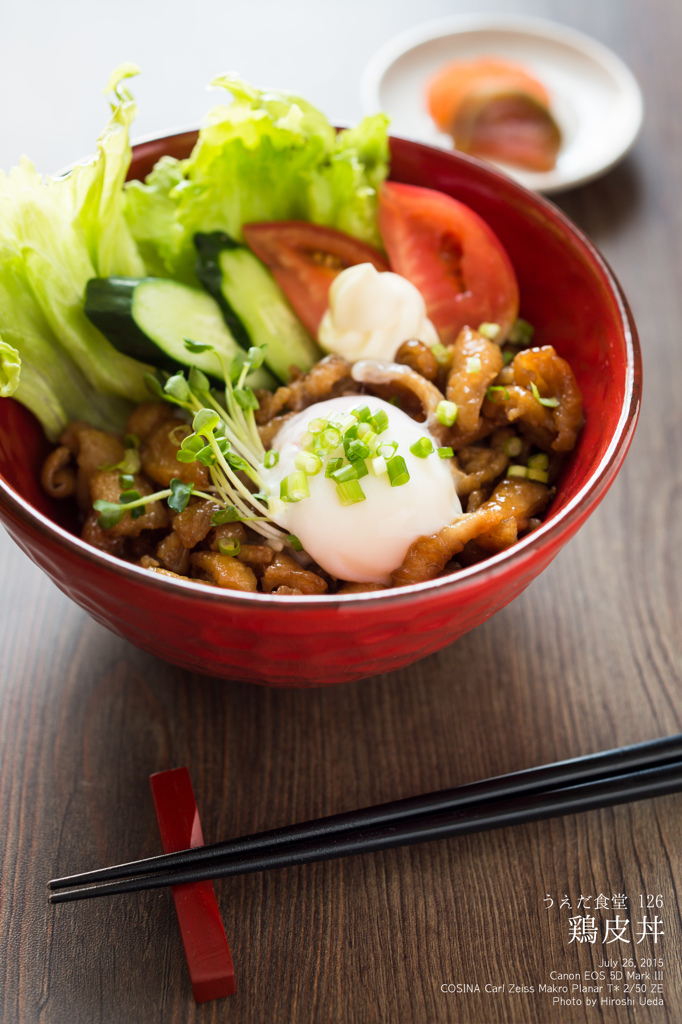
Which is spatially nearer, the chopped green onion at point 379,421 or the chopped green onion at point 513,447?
the chopped green onion at point 379,421

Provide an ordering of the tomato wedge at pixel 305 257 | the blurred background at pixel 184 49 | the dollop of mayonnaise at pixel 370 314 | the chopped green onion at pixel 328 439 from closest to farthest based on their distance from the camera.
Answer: the chopped green onion at pixel 328 439, the dollop of mayonnaise at pixel 370 314, the tomato wedge at pixel 305 257, the blurred background at pixel 184 49

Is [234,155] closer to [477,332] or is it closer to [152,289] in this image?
[152,289]

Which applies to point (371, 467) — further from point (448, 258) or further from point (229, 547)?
point (448, 258)

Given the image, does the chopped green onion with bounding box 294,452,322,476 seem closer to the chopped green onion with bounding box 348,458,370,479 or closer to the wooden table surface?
the chopped green onion with bounding box 348,458,370,479

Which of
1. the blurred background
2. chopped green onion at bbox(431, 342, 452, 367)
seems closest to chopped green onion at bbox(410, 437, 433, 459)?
chopped green onion at bbox(431, 342, 452, 367)

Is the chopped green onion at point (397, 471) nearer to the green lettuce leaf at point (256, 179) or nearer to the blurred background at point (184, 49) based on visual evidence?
the green lettuce leaf at point (256, 179)

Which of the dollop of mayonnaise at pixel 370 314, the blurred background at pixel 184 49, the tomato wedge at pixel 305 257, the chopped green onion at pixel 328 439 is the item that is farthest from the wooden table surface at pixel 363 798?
the blurred background at pixel 184 49
